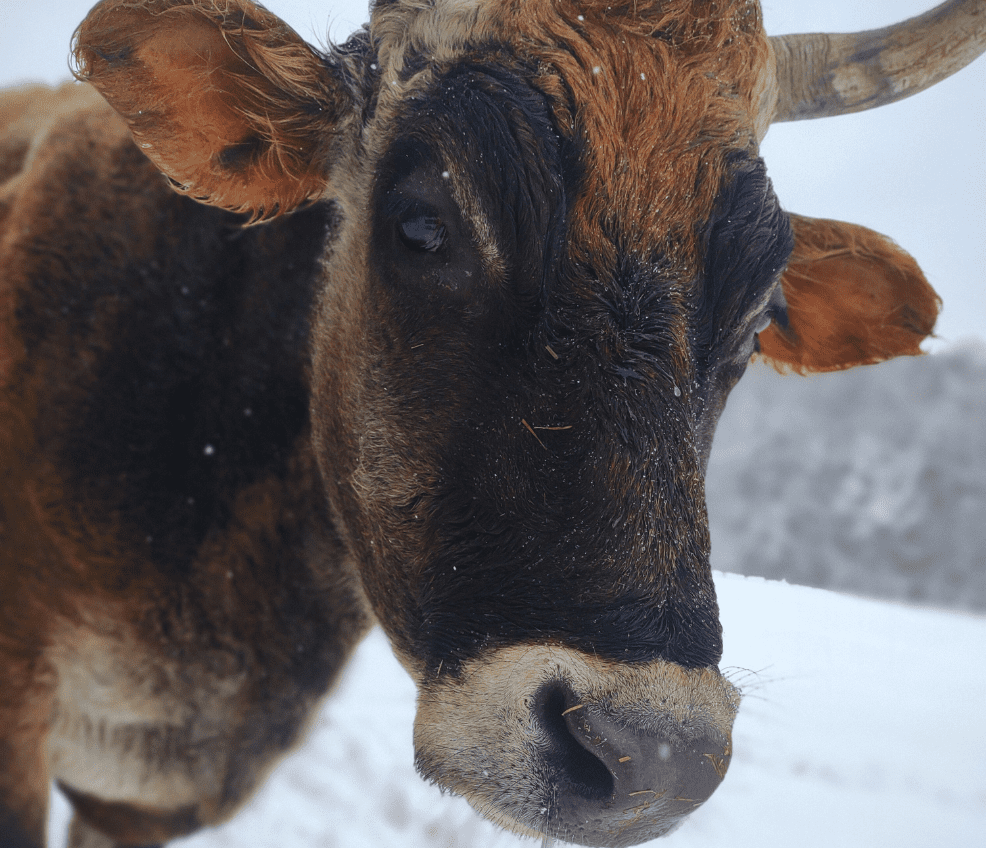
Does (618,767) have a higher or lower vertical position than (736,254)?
lower

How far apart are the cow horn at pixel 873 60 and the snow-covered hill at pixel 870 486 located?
11.7 meters

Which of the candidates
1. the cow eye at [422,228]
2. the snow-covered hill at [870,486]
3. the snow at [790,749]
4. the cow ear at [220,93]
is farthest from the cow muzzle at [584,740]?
the snow-covered hill at [870,486]

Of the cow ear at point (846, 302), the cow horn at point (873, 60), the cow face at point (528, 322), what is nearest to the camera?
the cow face at point (528, 322)

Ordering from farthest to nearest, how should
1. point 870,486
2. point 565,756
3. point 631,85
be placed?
1. point 870,486
2. point 631,85
3. point 565,756

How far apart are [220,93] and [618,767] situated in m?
1.88

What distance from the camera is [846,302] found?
278 cm

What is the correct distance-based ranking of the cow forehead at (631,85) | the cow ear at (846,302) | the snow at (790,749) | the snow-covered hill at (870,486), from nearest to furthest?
1. the cow forehead at (631,85)
2. the cow ear at (846,302)
3. the snow at (790,749)
4. the snow-covered hill at (870,486)

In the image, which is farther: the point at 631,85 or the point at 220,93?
the point at 220,93

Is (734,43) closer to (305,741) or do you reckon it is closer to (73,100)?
(73,100)

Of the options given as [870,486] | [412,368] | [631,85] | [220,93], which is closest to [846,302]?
[631,85]

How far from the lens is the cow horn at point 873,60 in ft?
6.92

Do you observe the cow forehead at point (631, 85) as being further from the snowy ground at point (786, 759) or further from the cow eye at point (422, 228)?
the snowy ground at point (786, 759)

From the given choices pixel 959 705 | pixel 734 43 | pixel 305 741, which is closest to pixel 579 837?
pixel 305 741

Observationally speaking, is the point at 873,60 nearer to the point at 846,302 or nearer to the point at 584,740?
the point at 846,302
